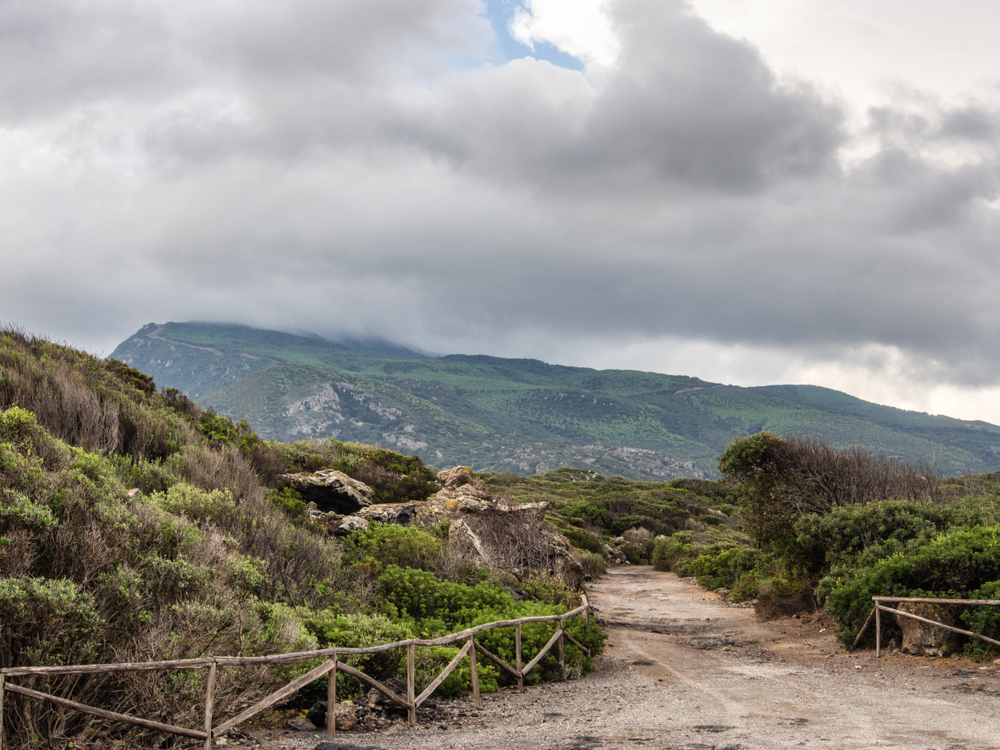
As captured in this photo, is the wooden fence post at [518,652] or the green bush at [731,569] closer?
the wooden fence post at [518,652]

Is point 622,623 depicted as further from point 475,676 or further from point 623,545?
point 623,545

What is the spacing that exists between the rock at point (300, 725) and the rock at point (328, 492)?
36.8 feet

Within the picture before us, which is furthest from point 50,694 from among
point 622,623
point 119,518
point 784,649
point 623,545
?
point 623,545

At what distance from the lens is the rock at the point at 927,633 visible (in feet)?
42.0

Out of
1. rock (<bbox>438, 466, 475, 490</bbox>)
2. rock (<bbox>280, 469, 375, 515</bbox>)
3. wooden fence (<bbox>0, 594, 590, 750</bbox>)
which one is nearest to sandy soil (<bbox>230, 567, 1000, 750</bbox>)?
wooden fence (<bbox>0, 594, 590, 750</bbox>)

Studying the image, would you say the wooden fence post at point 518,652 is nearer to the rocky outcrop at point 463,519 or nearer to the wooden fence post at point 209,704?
the rocky outcrop at point 463,519

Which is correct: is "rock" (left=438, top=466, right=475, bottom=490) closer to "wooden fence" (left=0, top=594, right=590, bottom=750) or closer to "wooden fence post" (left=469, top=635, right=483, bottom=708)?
"wooden fence" (left=0, top=594, right=590, bottom=750)

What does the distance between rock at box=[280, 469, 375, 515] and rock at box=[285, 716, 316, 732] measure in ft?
36.8

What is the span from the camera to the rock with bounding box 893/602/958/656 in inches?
504

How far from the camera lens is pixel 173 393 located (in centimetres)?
2053

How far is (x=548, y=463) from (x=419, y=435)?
4719 centimetres

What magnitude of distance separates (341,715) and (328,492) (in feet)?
37.5

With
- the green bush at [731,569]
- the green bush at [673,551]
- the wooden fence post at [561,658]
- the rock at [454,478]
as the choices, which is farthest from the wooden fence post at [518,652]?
the green bush at [673,551]

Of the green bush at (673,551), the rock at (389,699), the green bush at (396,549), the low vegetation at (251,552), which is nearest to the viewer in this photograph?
the low vegetation at (251,552)
